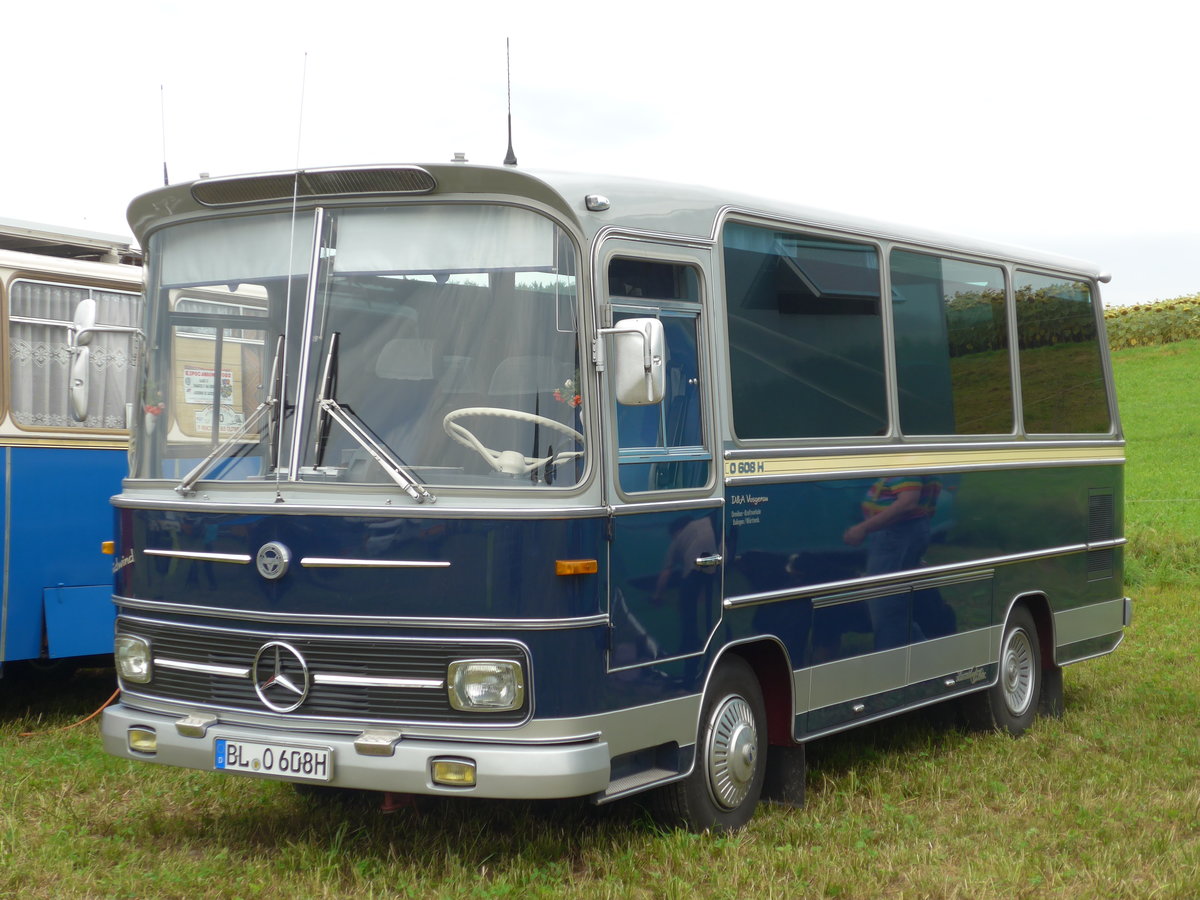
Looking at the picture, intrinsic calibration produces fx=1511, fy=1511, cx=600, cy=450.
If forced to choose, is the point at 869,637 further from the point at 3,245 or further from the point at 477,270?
the point at 3,245

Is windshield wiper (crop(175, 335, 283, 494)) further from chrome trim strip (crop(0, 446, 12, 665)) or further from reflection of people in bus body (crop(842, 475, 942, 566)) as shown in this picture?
chrome trim strip (crop(0, 446, 12, 665))

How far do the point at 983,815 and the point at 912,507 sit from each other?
1723 mm

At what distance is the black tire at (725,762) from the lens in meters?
6.46

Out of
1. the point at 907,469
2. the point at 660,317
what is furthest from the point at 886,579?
the point at 660,317

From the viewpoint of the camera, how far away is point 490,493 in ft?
18.7

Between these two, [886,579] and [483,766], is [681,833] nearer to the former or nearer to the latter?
[483,766]

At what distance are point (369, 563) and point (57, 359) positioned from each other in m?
4.40

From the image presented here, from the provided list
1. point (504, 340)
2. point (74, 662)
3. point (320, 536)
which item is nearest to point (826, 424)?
point (504, 340)

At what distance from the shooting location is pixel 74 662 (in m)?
9.93

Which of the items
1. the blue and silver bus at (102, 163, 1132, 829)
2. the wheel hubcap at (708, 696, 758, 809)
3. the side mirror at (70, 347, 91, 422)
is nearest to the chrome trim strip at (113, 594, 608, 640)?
the blue and silver bus at (102, 163, 1132, 829)

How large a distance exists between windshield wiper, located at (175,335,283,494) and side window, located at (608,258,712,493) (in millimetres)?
1357

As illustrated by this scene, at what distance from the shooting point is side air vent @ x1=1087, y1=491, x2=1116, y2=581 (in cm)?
1012

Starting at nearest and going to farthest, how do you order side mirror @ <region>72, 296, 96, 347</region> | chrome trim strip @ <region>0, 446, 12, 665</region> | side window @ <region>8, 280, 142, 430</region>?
side mirror @ <region>72, 296, 96, 347</region> → chrome trim strip @ <region>0, 446, 12, 665</region> → side window @ <region>8, 280, 142, 430</region>

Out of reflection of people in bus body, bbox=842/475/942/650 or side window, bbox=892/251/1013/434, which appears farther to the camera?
side window, bbox=892/251/1013/434
